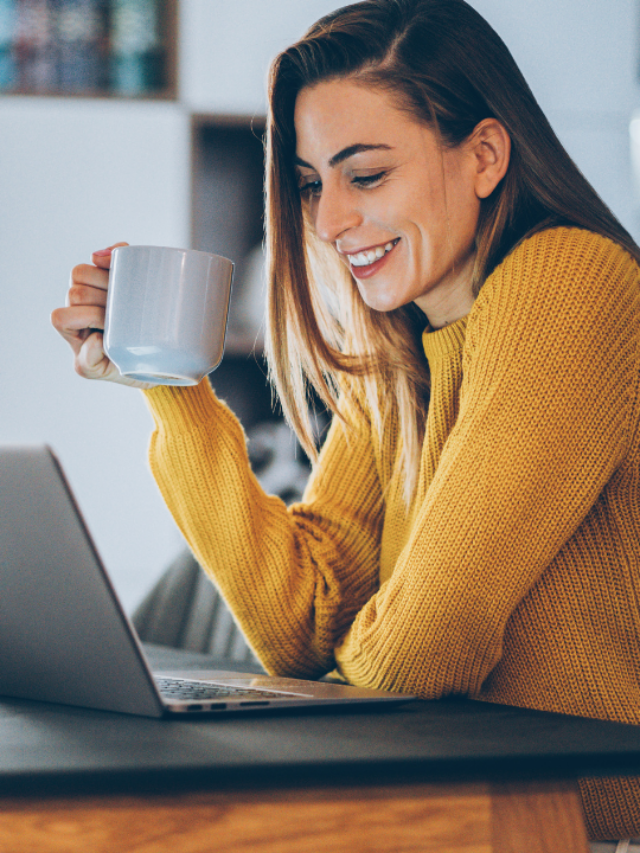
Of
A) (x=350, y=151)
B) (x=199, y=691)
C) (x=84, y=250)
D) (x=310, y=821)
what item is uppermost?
(x=350, y=151)

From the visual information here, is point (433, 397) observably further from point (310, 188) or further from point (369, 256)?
point (310, 188)

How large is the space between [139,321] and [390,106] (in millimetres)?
402

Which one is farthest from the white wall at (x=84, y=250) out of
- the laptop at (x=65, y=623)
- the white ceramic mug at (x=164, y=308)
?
the laptop at (x=65, y=623)

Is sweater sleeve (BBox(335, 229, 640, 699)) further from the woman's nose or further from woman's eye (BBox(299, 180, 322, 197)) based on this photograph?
woman's eye (BBox(299, 180, 322, 197))

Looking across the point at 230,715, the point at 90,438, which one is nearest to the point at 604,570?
the point at 230,715

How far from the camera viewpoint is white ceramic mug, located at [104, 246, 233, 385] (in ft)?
2.60

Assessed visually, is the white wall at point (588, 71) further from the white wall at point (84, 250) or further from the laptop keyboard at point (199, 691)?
the laptop keyboard at point (199, 691)

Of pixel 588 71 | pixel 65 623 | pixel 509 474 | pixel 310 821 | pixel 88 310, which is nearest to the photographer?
pixel 310 821

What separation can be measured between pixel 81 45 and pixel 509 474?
1.87m

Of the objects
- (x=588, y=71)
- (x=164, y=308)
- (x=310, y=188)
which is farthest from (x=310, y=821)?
(x=588, y=71)

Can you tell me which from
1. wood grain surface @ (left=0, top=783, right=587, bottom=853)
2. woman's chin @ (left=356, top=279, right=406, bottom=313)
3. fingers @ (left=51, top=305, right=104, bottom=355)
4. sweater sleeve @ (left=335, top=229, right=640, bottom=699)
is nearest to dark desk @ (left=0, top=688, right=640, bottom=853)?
wood grain surface @ (left=0, top=783, right=587, bottom=853)

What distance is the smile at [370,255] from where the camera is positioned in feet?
3.37

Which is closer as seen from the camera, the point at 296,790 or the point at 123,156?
the point at 296,790

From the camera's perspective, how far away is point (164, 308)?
0.79m
